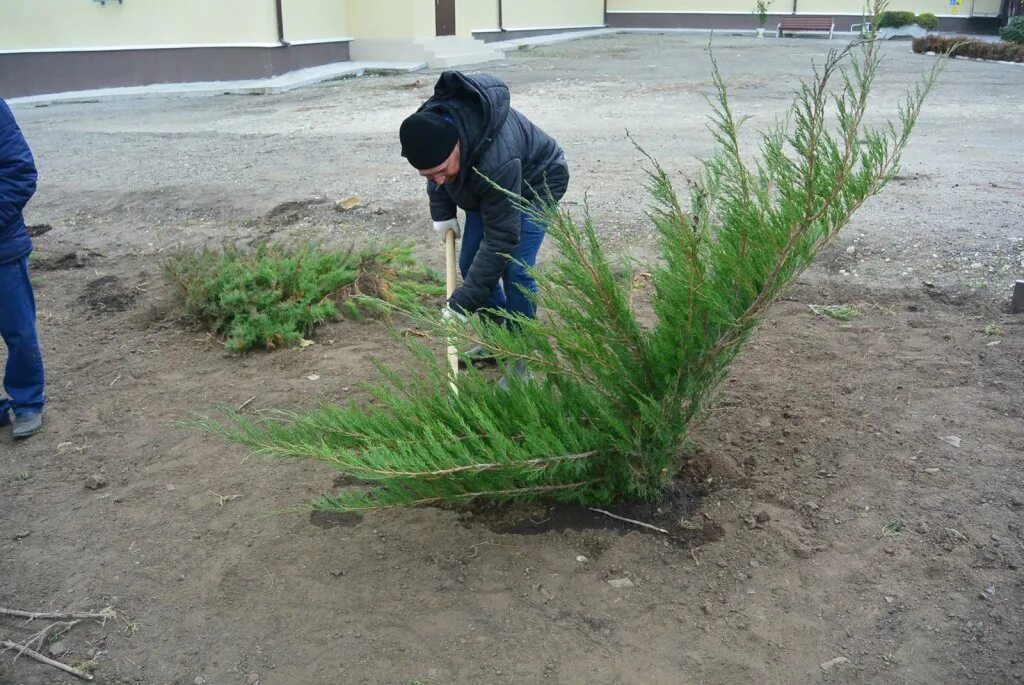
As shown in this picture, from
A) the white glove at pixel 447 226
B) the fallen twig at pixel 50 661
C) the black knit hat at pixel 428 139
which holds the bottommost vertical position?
the fallen twig at pixel 50 661

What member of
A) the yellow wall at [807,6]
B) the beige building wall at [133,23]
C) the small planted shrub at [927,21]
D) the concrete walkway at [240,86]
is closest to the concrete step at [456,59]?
the concrete walkway at [240,86]

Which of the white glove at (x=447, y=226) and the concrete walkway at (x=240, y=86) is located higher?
the concrete walkway at (x=240, y=86)

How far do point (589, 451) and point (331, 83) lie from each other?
51.9 feet

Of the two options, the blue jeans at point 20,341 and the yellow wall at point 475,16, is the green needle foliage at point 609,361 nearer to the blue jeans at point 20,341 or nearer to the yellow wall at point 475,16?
the blue jeans at point 20,341

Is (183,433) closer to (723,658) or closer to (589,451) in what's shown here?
(589,451)

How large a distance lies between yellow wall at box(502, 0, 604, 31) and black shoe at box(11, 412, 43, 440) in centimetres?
2227

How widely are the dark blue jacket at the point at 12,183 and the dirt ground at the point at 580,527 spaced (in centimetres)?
88

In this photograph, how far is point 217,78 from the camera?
54.4 ft

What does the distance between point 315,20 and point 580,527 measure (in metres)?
17.3

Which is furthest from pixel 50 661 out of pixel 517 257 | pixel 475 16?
pixel 475 16

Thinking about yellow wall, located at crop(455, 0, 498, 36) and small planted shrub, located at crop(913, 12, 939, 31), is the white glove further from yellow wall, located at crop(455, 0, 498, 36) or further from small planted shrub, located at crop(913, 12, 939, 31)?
small planted shrub, located at crop(913, 12, 939, 31)

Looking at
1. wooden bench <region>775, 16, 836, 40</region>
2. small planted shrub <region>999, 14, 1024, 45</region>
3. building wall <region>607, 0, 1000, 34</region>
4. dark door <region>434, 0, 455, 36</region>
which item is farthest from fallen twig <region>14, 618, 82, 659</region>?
building wall <region>607, 0, 1000, 34</region>

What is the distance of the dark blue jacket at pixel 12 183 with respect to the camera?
3783mm

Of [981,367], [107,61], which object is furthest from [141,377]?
[107,61]
